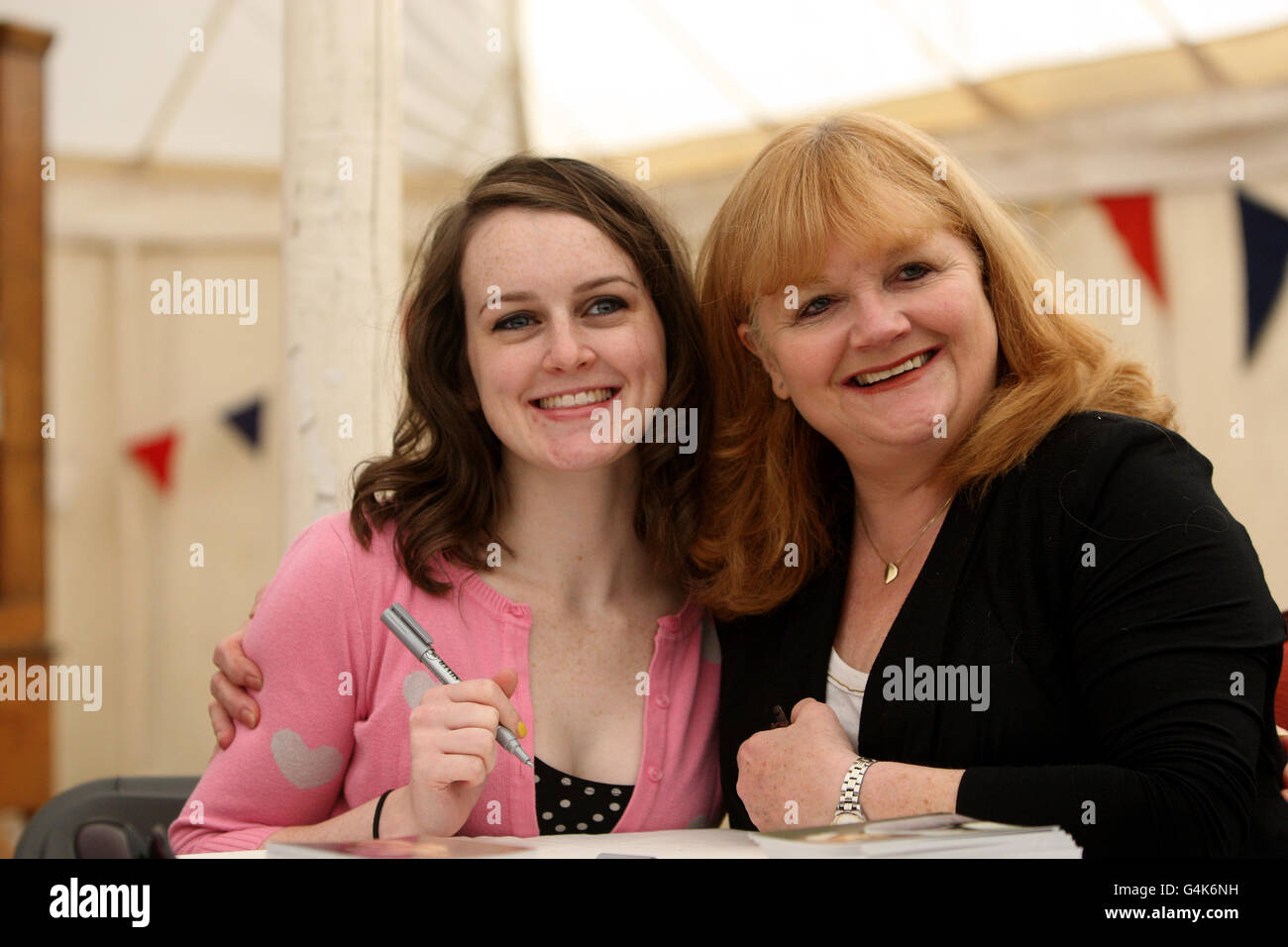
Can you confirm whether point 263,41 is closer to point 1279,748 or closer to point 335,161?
point 335,161

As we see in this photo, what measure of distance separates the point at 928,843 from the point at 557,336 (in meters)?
0.76

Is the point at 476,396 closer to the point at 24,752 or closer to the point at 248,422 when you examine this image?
the point at 24,752

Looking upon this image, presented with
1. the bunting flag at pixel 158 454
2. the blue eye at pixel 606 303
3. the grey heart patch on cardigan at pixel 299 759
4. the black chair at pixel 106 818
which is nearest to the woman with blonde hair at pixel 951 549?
the blue eye at pixel 606 303

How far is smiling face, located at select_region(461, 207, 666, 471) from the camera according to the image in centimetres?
147

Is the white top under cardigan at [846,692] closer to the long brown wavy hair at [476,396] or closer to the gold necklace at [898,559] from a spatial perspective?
the gold necklace at [898,559]

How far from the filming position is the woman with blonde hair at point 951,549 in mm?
1132

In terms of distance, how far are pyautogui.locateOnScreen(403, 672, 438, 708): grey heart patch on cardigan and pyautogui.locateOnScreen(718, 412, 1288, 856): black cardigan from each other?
14.8 inches

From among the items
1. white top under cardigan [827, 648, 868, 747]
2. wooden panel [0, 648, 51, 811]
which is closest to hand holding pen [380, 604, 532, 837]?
white top under cardigan [827, 648, 868, 747]

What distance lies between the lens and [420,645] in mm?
→ 1204

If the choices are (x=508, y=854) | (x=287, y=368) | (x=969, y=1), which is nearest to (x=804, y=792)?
(x=508, y=854)

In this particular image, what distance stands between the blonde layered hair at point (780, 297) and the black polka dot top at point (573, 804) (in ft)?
0.88

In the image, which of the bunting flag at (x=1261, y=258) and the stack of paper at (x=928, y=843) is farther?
the bunting flag at (x=1261, y=258)

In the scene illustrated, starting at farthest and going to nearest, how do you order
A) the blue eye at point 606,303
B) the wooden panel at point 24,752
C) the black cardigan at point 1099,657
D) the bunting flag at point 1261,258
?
the bunting flag at point 1261,258 < the wooden panel at point 24,752 < the blue eye at point 606,303 < the black cardigan at point 1099,657

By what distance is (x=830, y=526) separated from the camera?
1.59m
